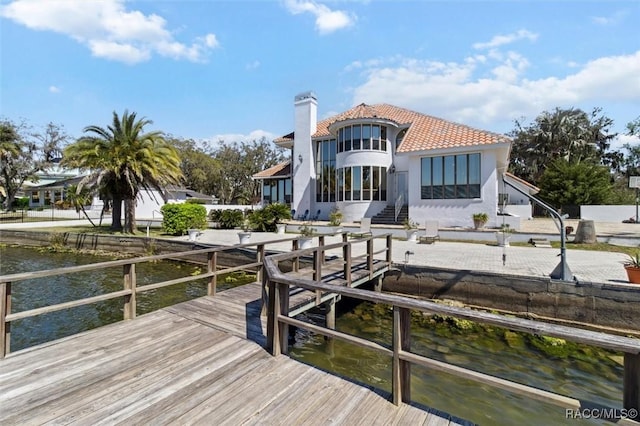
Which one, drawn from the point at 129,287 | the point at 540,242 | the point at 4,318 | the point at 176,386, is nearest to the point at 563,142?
the point at 540,242

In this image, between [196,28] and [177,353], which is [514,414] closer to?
[177,353]

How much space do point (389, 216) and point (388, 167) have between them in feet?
11.2

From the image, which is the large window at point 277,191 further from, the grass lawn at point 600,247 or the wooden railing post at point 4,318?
the wooden railing post at point 4,318

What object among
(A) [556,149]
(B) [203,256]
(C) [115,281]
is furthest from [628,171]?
(C) [115,281]

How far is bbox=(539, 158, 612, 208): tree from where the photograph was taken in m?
24.7

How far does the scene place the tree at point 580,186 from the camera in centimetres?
2472

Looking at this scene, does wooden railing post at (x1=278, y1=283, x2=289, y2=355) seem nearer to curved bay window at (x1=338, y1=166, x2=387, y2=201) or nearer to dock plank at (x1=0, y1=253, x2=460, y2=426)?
dock plank at (x1=0, y1=253, x2=460, y2=426)

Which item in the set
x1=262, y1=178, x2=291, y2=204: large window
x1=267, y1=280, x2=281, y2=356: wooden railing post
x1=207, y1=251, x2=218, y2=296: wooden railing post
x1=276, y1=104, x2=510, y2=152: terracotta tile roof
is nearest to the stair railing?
x1=276, y1=104, x2=510, y2=152: terracotta tile roof

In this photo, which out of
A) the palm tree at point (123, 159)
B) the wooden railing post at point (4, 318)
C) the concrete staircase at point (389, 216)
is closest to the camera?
the wooden railing post at point (4, 318)

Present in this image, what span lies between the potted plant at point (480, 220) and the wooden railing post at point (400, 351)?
15.0 metres

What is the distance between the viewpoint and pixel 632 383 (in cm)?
187

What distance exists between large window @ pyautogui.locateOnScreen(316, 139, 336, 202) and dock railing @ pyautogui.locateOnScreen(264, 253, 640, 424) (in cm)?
1901

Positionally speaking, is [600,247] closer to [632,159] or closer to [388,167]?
[388,167]

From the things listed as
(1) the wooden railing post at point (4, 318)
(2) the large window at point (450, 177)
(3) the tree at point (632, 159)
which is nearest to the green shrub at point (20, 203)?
(2) the large window at point (450, 177)
